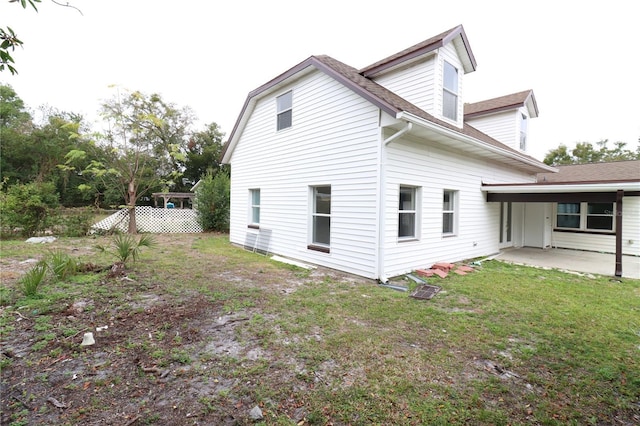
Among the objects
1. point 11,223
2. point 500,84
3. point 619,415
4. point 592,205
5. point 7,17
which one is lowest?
point 619,415

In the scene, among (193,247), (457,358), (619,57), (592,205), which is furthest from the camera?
(592,205)

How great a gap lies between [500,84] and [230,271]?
67.4 feet

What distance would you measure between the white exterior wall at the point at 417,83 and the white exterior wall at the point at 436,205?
4.34 feet

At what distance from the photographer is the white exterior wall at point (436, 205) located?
241 inches

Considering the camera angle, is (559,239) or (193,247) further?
(559,239)

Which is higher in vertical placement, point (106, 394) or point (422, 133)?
point (422, 133)

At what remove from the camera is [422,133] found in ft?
20.8

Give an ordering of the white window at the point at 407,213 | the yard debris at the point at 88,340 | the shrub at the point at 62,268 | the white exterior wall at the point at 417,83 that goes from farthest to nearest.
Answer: the white exterior wall at the point at 417,83
the white window at the point at 407,213
the shrub at the point at 62,268
the yard debris at the point at 88,340

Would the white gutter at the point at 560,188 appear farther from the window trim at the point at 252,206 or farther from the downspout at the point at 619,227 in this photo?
the window trim at the point at 252,206

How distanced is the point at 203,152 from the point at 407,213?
2807 centimetres

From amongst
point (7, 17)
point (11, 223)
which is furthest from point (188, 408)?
point (11, 223)

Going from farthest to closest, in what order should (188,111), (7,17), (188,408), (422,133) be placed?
(188,111)
(422,133)
(188,408)
(7,17)

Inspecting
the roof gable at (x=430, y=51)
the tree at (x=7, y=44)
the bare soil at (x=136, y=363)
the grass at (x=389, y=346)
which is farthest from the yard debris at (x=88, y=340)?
the roof gable at (x=430, y=51)

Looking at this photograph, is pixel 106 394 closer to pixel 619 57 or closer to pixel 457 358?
pixel 457 358
